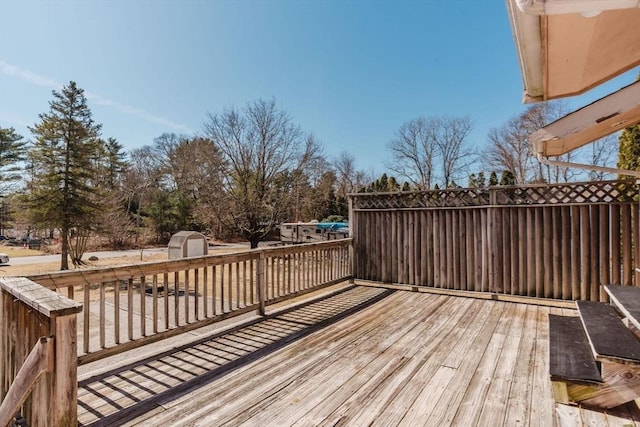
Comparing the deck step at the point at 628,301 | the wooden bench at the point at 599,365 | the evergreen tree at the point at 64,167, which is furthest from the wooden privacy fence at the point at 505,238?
the evergreen tree at the point at 64,167

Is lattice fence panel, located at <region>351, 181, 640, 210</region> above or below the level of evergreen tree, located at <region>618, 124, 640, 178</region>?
below

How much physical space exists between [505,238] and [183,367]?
4.73m

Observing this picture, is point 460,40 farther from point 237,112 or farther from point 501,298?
point 501,298

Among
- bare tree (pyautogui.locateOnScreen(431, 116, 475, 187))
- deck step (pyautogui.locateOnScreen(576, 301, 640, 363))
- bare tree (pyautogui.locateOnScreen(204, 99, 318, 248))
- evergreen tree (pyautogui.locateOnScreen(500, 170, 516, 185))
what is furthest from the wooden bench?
bare tree (pyautogui.locateOnScreen(431, 116, 475, 187))

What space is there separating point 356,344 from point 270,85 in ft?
37.3

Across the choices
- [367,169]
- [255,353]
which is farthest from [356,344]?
[367,169]

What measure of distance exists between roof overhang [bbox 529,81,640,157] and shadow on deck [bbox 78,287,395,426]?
3.01 metres

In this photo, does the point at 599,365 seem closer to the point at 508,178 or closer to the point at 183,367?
the point at 183,367

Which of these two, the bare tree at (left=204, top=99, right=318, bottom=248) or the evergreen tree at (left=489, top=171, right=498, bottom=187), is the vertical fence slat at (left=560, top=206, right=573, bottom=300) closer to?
the bare tree at (left=204, top=99, right=318, bottom=248)

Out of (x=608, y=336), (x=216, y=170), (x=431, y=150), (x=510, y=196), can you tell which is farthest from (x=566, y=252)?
(x=431, y=150)

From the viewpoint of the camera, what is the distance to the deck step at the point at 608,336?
194cm

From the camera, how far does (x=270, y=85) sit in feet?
40.7

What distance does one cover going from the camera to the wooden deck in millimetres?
2043

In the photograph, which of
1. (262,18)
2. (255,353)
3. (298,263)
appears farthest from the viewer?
(262,18)
